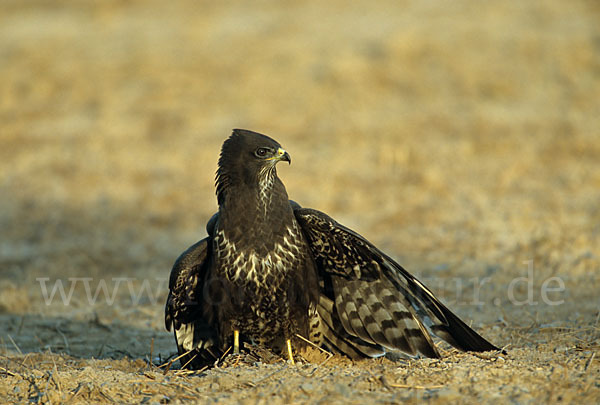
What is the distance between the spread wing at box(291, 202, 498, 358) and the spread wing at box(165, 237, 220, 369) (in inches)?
32.4

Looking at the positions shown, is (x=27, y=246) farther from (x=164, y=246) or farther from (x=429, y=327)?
(x=429, y=327)

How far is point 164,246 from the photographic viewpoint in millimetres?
10281

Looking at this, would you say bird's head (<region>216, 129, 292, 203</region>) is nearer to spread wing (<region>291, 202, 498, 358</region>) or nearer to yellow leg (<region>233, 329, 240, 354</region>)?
spread wing (<region>291, 202, 498, 358</region>)

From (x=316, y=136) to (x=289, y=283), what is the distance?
9411mm

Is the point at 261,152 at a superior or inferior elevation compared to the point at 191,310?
superior

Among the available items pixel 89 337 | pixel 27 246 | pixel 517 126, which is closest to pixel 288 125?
pixel 517 126

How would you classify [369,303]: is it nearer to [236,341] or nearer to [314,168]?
[236,341]

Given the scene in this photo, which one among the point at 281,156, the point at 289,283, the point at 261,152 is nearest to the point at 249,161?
the point at 261,152

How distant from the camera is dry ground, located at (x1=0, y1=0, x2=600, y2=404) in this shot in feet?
15.0

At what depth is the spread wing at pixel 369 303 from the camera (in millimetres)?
4773

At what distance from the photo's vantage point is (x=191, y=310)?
17.5 ft

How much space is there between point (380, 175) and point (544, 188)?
2.75 metres

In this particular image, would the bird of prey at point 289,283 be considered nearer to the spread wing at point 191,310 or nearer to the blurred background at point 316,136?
the spread wing at point 191,310

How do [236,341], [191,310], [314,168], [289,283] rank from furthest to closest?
1. [314,168]
2. [191,310]
3. [236,341]
4. [289,283]
